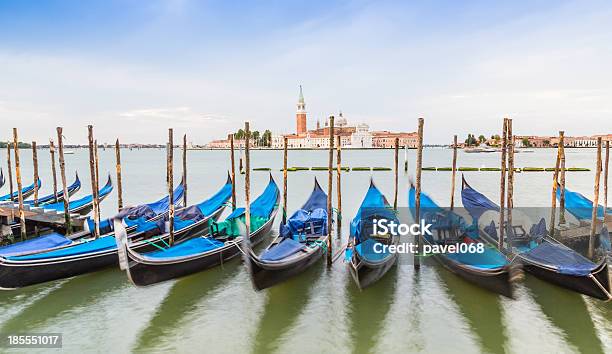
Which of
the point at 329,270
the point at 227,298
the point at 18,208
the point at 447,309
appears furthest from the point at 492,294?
the point at 18,208

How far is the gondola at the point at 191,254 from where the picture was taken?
4.65 metres

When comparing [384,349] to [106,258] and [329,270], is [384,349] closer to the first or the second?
[329,270]

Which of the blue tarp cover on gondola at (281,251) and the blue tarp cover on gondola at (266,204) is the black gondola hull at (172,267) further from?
the blue tarp cover on gondola at (266,204)

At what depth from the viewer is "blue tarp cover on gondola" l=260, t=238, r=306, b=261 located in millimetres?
5262

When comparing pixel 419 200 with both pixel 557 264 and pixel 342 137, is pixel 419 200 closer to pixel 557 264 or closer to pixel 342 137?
pixel 557 264

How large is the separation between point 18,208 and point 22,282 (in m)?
3.36

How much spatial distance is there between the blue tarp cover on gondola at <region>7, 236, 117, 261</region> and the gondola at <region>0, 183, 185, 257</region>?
0.22 metres

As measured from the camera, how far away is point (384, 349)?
420cm

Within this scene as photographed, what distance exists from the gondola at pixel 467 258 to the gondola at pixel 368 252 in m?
0.67

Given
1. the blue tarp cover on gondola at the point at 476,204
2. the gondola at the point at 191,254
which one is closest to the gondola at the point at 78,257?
the gondola at the point at 191,254

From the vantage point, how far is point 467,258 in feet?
18.4

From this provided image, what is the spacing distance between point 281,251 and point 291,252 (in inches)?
5.7

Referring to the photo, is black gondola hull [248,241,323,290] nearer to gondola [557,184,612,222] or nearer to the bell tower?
gondola [557,184,612,222]

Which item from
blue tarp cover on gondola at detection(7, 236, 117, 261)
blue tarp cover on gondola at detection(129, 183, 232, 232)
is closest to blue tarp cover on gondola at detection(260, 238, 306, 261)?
blue tarp cover on gondola at detection(7, 236, 117, 261)
